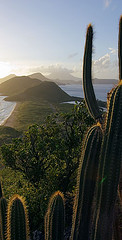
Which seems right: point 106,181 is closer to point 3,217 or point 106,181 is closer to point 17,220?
point 17,220

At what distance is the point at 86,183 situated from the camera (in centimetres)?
375

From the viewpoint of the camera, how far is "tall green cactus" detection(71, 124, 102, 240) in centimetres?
369

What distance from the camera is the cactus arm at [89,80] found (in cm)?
527

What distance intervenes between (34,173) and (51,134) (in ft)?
6.47

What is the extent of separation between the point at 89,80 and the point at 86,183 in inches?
118

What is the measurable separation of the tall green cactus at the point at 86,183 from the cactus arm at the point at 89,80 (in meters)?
1.49

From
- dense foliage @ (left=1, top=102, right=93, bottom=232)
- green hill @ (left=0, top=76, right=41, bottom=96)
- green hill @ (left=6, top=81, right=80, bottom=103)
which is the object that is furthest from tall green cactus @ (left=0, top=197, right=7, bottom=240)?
green hill @ (left=0, top=76, right=41, bottom=96)

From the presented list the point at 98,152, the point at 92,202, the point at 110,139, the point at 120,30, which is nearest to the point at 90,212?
the point at 92,202

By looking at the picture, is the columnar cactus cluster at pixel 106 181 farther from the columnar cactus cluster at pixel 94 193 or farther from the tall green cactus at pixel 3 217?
the tall green cactus at pixel 3 217

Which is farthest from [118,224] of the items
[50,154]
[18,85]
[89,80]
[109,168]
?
[18,85]

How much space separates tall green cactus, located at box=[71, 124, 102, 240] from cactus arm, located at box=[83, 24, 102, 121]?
1492mm

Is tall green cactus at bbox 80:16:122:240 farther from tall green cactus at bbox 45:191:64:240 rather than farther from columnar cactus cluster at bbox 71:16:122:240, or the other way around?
tall green cactus at bbox 45:191:64:240

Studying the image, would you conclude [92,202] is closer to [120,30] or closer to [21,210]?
[21,210]

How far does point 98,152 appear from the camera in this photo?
370 centimetres
